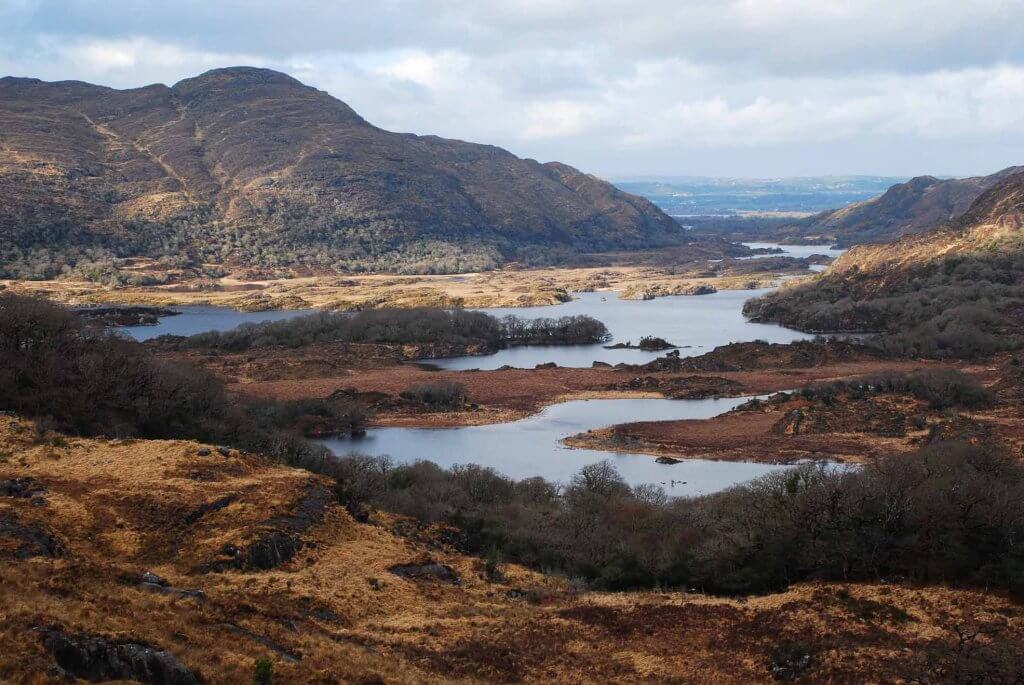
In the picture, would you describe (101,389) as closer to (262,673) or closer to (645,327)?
(262,673)

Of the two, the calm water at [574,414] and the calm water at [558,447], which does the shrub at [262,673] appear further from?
the calm water at [574,414]

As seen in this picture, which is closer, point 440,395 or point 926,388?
point 926,388

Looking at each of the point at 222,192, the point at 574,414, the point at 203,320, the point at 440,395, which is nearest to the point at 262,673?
the point at 574,414

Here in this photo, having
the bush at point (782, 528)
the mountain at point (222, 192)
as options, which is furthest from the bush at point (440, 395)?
the mountain at point (222, 192)

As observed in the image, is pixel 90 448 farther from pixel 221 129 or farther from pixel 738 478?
pixel 221 129

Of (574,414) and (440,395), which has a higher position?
(440,395)

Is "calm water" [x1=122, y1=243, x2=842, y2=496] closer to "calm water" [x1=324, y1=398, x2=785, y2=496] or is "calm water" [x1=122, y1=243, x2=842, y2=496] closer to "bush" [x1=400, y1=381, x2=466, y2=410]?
"calm water" [x1=324, y1=398, x2=785, y2=496]

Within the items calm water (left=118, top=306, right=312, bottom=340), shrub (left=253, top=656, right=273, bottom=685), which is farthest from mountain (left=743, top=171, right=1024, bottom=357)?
shrub (left=253, top=656, right=273, bottom=685)
